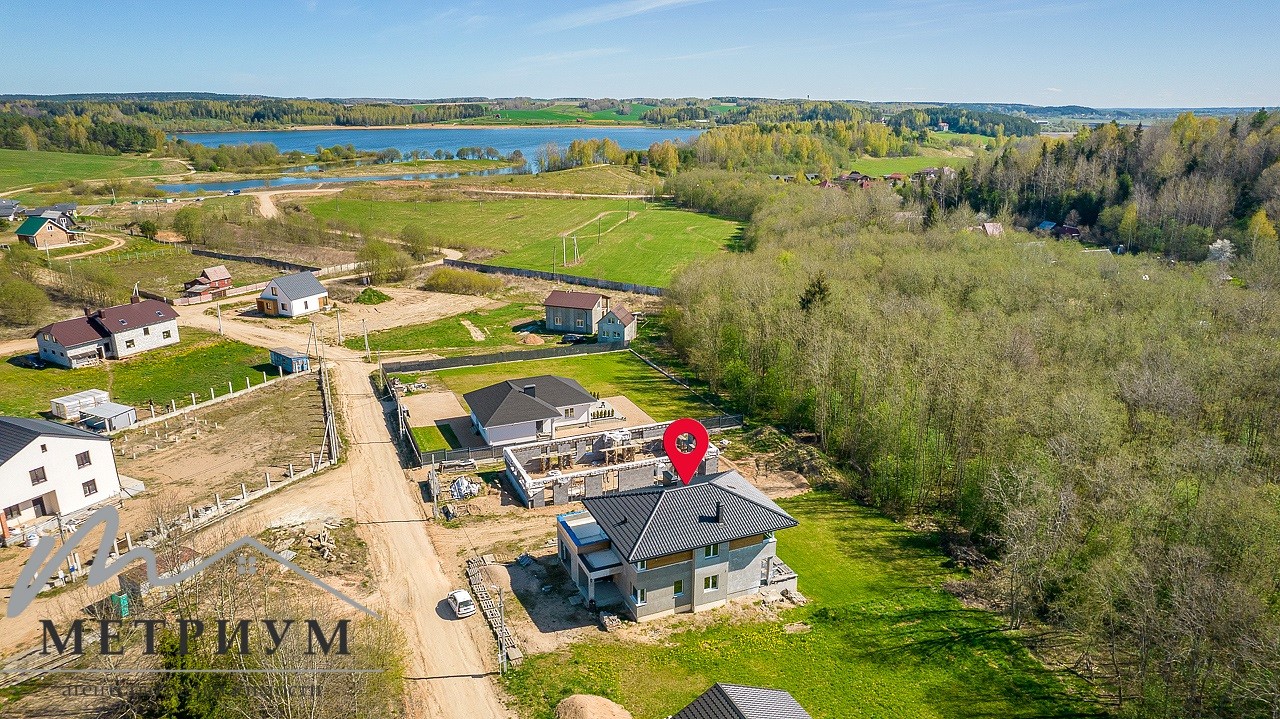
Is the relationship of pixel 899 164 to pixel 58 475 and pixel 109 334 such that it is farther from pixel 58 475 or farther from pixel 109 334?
pixel 58 475

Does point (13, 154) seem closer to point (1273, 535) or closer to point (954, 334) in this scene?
point (954, 334)

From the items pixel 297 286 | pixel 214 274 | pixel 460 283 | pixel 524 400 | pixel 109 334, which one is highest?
pixel 214 274

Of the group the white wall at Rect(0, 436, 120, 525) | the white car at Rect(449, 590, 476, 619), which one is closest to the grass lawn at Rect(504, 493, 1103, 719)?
the white car at Rect(449, 590, 476, 619)

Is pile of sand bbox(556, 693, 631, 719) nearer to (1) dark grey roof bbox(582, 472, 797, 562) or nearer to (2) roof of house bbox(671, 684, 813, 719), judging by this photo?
(2) roof of house bbox(671, 684, 813, 719)

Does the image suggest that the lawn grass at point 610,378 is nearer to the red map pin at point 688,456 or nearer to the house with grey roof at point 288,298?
the red map pin at point 688,456

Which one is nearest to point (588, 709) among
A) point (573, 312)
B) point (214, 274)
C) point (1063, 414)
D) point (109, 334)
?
point (1063, 414)

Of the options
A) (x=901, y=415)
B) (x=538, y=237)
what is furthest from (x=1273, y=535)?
(x=538, y=237)

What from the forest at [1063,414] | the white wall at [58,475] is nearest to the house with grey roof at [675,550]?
the forest at [1063,414]
